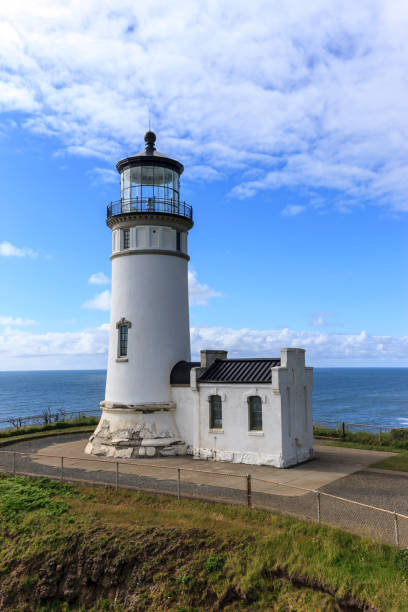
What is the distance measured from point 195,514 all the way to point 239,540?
2.03m

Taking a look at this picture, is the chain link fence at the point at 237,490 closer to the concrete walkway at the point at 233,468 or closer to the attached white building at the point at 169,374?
the concrete walkway at the point at 233,468

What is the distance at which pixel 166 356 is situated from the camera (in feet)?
78.7

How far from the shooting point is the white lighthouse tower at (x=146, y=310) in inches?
912

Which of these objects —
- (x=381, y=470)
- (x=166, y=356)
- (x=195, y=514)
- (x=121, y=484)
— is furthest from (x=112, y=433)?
(x=381, y=470)

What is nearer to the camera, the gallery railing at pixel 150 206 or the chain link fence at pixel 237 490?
the chain link fence at pixel 237 490

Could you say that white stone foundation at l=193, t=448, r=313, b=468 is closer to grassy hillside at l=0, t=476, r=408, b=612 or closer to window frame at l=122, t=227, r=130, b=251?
grassy hillside at l=0, t=476, r=408, b=612

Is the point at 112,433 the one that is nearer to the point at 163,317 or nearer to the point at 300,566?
the point at 163,317

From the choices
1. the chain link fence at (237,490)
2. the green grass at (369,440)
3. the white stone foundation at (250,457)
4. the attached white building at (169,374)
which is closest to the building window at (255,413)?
the attached white building at (169,374)

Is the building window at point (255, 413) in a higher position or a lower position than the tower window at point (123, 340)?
lower

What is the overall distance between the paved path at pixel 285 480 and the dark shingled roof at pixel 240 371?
11.9 feet

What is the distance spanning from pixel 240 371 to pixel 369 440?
29.4 ft

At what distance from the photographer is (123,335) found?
80.0ft

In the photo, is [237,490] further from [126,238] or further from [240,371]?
[126,238]

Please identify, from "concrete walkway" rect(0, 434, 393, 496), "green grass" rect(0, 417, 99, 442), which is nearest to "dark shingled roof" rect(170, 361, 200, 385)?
"concrete walkway" rect(0, 434, 393, 496)
